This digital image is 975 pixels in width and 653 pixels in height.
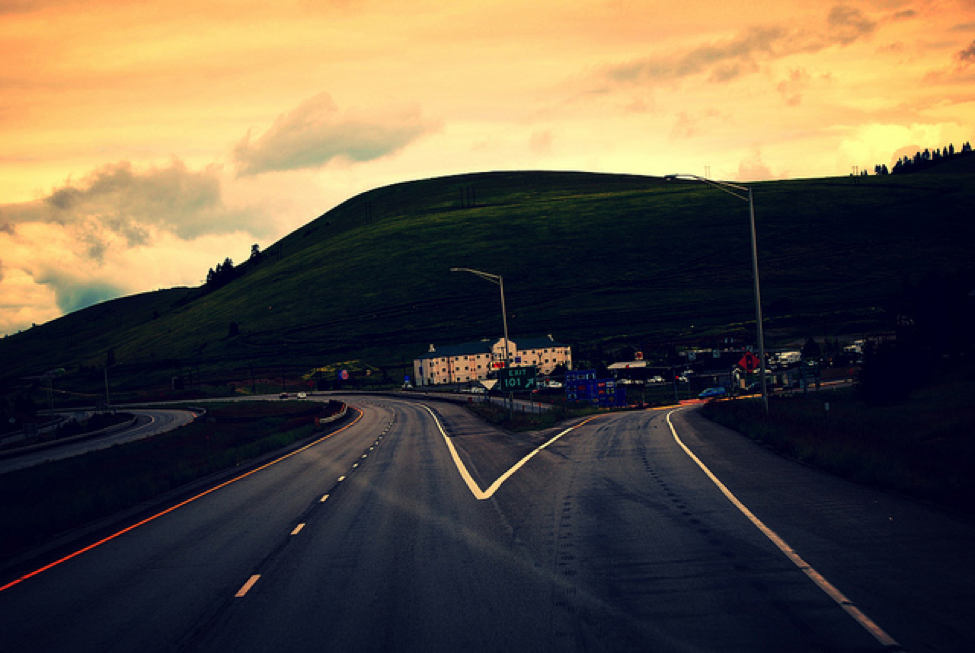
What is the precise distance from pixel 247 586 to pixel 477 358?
152 m

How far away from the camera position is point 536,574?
11141 millimetres

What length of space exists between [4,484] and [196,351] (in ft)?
552

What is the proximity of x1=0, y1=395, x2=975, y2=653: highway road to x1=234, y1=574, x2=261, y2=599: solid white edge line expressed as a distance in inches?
→ 4.4

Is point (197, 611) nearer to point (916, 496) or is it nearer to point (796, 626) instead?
point (796, 626)

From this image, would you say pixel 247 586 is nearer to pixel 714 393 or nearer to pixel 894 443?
pixel 894 443

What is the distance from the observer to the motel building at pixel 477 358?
156 meters

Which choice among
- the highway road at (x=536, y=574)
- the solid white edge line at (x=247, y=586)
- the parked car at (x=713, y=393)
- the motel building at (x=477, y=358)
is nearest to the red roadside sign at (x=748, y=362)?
the highway road at (x=536, y=574)

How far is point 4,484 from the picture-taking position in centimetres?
3906

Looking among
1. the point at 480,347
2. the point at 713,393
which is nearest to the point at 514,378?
the point at 713,393

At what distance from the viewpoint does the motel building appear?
513 feet

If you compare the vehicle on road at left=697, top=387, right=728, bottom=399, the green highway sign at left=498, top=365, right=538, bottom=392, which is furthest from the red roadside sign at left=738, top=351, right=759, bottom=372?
the vehicle on road at left=697, top=387, right=728, bottom=399

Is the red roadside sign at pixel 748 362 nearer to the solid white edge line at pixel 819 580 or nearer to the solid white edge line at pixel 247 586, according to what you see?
the solid white edge line at pixel 819 580

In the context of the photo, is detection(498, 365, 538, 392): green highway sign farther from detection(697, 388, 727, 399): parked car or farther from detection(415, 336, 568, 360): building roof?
A: detection(415, 336, 568, 360): building roof

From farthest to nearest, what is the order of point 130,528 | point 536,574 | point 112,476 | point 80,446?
point 80,446, point 112,476, point 130,528, point 536,574
